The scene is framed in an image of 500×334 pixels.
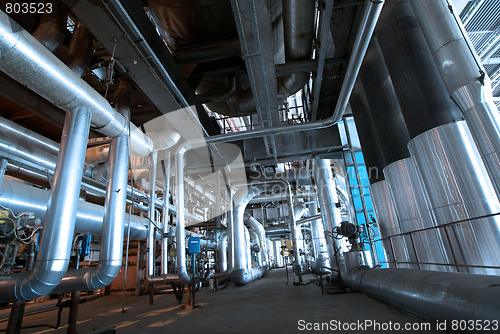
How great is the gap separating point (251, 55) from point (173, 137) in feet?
9.37

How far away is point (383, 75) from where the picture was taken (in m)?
4.86

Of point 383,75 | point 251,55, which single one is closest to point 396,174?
point 383,75

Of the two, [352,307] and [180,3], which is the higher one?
[180,3]

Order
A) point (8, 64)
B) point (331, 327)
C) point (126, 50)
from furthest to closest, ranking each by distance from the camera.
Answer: point (126, 50) < point (331, 327) < point (8, 64)

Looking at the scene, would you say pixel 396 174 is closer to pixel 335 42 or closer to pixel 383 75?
pixel 383 75

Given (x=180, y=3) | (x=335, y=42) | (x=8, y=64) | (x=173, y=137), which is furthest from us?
(x=173, y=137)

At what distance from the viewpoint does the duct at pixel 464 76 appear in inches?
103

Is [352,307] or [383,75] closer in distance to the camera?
[352,307]

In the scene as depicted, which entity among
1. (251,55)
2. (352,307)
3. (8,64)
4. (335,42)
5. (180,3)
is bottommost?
(352,307)

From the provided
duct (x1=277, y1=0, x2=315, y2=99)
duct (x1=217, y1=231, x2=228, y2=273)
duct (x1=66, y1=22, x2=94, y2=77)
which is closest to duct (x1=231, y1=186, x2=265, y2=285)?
duct (x1=217, y1=231, x2=228, y2=273)

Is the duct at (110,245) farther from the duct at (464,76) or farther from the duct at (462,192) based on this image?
the duct at (464,76)

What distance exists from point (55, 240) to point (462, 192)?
4.34m

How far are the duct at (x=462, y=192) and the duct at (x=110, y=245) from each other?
13.2 ft

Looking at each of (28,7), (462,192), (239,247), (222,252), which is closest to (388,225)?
(462,192)
